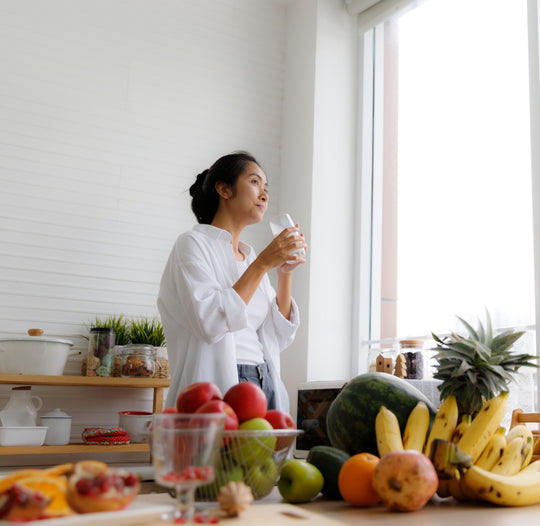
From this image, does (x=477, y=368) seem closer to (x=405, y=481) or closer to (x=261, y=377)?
(x=405, y=481)

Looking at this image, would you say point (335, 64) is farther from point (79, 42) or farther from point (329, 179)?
point (79, 42)

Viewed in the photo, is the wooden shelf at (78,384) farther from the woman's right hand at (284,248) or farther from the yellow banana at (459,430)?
the yellow banana at (459,430)

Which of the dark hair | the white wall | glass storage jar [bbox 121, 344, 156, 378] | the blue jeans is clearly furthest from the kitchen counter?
the white wall

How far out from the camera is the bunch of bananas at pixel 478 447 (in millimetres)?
883

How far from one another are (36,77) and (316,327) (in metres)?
2.01

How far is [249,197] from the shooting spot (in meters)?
2.02

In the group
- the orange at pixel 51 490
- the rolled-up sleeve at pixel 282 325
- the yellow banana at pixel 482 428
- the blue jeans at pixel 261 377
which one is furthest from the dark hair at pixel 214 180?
the orange at pixel 51 490

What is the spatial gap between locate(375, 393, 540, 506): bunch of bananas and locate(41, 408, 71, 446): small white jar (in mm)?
2140

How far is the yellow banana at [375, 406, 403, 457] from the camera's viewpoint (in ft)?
3.02

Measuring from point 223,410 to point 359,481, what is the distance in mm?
226

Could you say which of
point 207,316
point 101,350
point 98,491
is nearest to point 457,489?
point 98,491

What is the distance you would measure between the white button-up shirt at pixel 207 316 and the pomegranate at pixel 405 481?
0.85 meters

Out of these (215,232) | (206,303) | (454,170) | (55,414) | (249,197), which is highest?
(454,170)

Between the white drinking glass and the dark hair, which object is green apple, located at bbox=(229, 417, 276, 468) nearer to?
the white drinking glass
